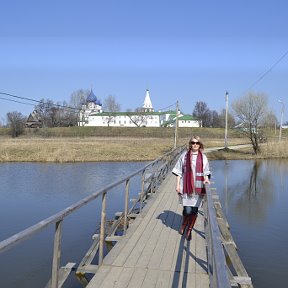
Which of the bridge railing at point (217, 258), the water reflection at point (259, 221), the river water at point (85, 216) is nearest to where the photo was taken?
the bridge railing at point (217, 258)

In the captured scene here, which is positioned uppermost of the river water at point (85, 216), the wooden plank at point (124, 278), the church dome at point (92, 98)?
the church dome at point (92, 98)

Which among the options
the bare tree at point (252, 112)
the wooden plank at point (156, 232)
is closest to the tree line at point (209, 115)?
the bare tree at point (252, 112)

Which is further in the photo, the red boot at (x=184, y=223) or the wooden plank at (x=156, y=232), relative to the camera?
the red boot at (x=184, y=223)

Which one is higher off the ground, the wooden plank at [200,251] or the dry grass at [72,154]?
the wooden plank at [200,251]

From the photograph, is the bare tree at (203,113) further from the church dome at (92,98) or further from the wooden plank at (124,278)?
the wooden plank at (124,278)

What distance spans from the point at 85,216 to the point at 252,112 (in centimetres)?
3824

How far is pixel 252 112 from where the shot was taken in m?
48.8

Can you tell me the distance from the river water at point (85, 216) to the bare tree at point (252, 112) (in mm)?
20072

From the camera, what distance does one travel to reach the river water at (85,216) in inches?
360

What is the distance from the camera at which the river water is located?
30.0 ft

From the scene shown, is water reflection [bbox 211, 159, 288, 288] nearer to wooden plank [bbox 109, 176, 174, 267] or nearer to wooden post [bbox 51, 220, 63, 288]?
wooden plank [bbox 109, 176, 174, 267]

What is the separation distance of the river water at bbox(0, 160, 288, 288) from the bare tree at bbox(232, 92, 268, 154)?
65.9 feet

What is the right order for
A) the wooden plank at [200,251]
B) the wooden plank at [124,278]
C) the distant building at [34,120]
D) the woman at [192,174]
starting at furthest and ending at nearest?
the distant building at [34,120] → the woman at [192,174] → the wooden plank at [200,251] → the wooden plank at [124,278]

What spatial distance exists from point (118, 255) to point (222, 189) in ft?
52.1
